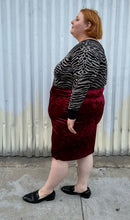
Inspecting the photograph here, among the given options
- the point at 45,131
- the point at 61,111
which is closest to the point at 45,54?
the point at 45,131

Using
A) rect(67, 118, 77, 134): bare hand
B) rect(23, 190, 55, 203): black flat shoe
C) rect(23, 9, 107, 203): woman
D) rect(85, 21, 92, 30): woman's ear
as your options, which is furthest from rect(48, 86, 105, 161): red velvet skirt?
rect(85, 21, 92, 30): woman's ear

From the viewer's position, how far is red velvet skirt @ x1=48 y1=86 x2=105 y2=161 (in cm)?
270

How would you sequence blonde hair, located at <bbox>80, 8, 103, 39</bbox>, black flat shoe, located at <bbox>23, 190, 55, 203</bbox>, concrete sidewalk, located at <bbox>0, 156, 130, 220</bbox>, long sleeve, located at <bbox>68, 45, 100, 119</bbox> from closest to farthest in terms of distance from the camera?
long sleeve, located at <bbox>68, 45, 100, 119</bbox>
blonde hair, located at <bbox>80, 8, 103, 39</bbox>
concrete sidewalk, located at <bbox>0, 156, 130, 220</bbox>
black flat shoe, located at <bbox>23, 190, 55, 203</bbox>

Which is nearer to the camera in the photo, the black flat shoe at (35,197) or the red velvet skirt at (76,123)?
the red velvet skirt at (76,123)

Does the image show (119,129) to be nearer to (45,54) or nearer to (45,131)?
Result: (45,131)

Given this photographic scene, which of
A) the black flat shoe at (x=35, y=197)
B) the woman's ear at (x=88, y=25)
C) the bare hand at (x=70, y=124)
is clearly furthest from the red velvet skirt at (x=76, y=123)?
the woman's ear at (x=88, y=25)

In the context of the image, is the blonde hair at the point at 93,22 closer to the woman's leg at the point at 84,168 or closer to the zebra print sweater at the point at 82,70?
the zebra print sweater at the point at 82,70

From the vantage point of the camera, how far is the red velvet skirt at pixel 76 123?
8.87 ft

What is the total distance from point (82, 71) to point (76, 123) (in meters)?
0.51

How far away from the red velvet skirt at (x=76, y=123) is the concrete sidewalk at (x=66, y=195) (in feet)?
1.63

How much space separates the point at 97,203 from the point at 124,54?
6.04 ft

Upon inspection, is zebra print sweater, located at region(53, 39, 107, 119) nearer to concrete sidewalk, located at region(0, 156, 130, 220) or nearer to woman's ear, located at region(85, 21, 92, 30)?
woman's ear, located at region(85, 21, 92, 30)

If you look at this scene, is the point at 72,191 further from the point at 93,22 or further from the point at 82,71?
the point at 93,22

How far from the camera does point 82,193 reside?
3.12 metres
